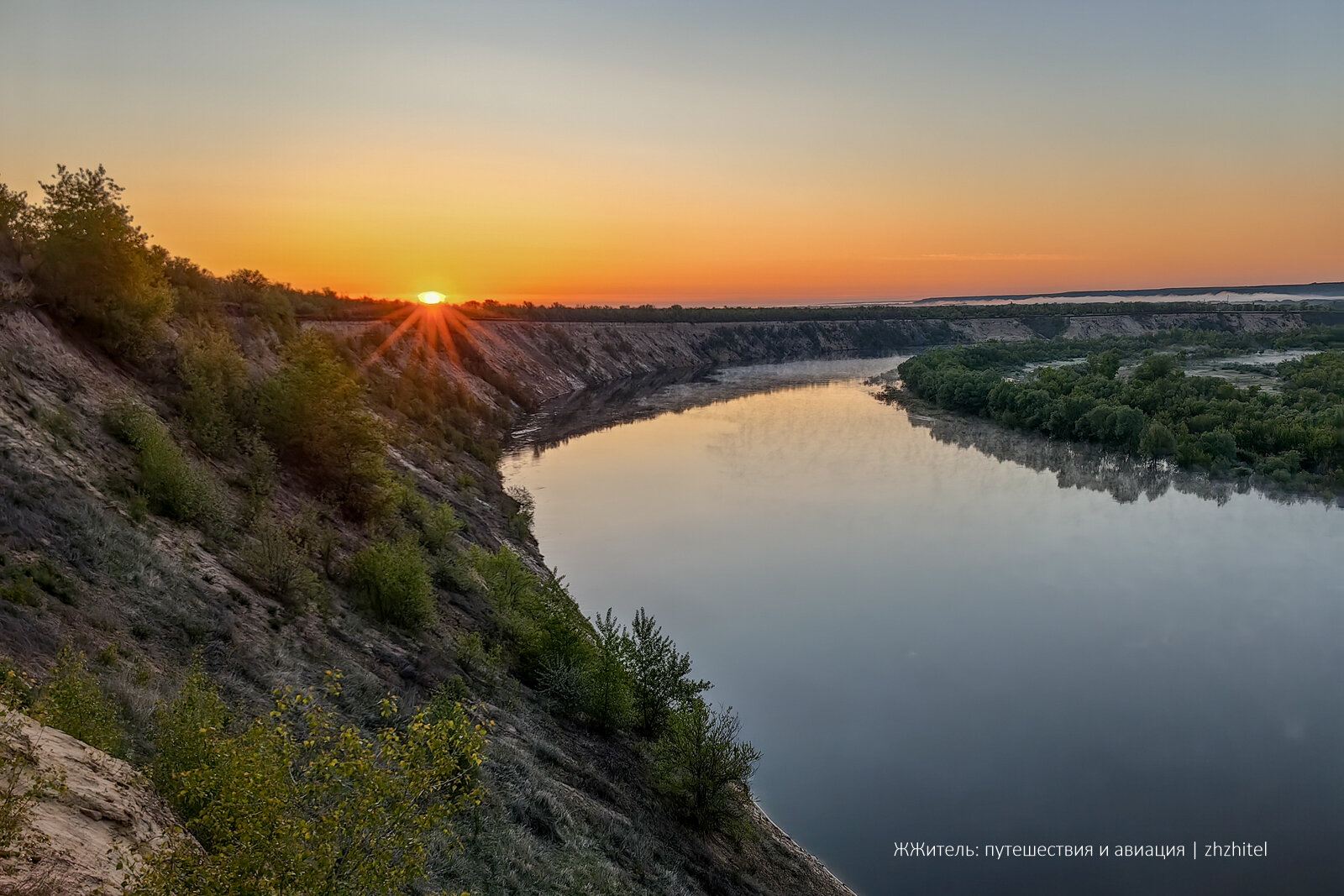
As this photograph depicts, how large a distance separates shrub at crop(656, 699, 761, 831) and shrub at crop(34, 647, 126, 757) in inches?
369

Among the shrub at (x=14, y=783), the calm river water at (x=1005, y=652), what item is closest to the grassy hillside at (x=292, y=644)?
the shrub at (x=14, y=783)

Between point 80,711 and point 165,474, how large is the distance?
837 cm

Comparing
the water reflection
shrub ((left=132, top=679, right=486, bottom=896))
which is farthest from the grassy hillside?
the water reflection

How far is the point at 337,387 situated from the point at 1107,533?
29927 mm

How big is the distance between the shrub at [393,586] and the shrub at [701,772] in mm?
6062

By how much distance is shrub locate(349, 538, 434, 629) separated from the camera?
16.4 m

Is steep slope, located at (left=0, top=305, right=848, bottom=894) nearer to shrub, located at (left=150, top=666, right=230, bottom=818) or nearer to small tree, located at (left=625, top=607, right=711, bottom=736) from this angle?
shrub, located at (left=150, top=666, right=230, bottom=818)

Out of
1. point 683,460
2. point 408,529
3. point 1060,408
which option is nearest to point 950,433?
point 1060,408

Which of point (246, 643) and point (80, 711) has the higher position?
point (80, 711)

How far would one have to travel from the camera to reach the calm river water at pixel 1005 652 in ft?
49.4

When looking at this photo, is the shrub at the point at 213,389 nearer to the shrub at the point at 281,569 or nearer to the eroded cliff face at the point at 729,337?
the shrub at the point at 281,569

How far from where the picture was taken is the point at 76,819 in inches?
243

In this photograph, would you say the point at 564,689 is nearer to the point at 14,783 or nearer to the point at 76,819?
the point at 76,819

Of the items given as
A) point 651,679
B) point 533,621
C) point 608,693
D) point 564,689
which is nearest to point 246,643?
point 564,689
